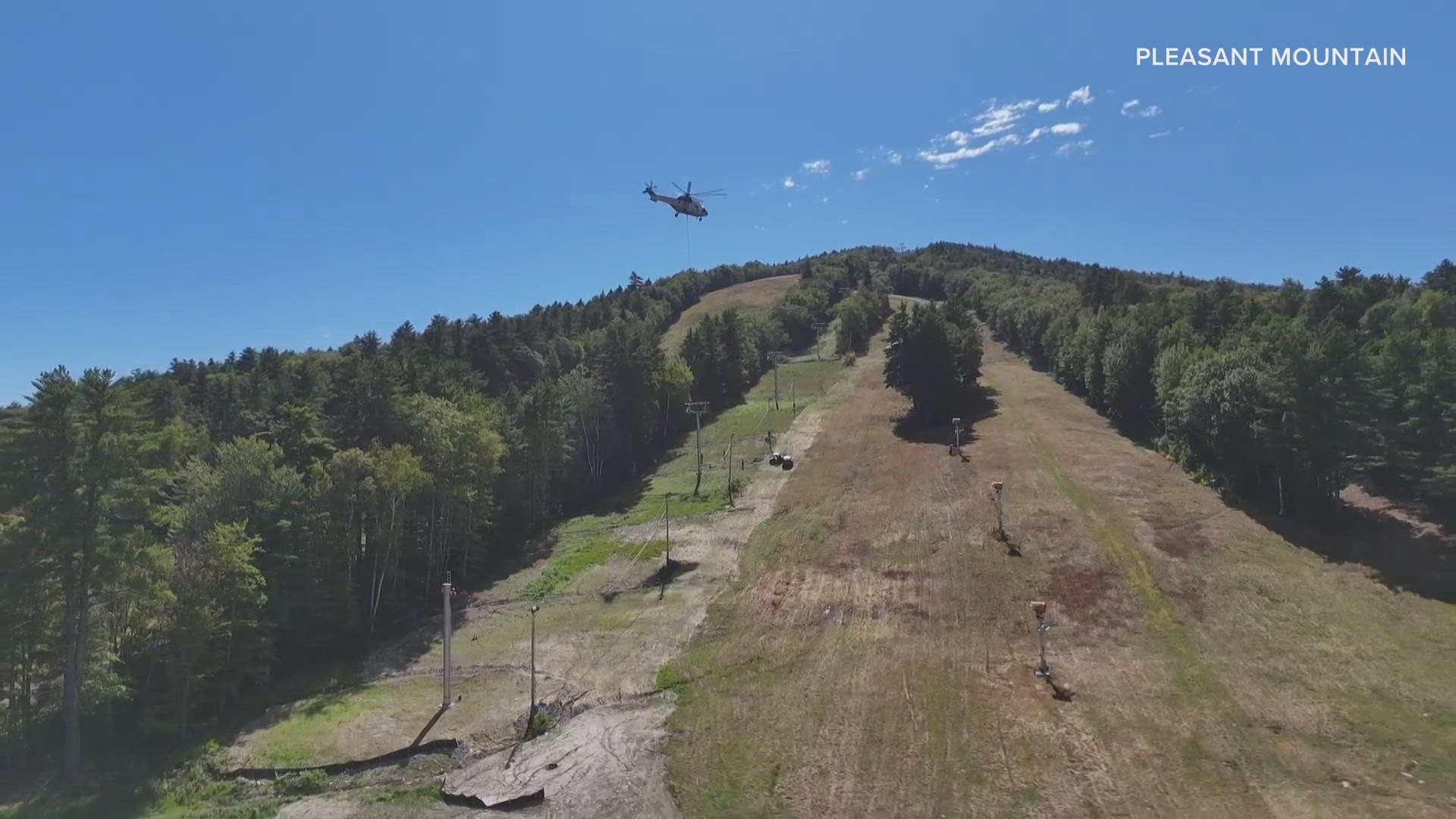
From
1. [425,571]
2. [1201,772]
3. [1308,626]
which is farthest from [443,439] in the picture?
[1308,626]

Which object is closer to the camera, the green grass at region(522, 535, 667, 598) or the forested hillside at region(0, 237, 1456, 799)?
the forested hillside at region(0, 237, 1456, 799)

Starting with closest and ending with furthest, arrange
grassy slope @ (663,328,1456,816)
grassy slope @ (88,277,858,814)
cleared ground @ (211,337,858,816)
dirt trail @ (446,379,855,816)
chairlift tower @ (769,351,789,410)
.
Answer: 1. grassy slope @ (663,328,1456,816)
2. dirt trail @ (446,379,855,816)
3. cleared ground @ (211,337,858,816)
4. grassy slope @ (88,277,858,814)
5. chairlift tower @ (769,351,789,410)

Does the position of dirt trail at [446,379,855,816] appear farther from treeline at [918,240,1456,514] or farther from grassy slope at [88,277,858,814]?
treeline at [918,240,1456,514]

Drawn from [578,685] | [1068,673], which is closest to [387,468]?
[578,685]

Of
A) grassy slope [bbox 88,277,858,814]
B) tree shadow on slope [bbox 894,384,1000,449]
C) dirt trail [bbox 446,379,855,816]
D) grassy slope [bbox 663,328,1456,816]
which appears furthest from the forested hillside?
dirt trail [bbox 446,379,855,816]

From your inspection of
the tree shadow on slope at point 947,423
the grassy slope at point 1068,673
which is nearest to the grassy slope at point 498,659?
the grassy slope at point 1068,673

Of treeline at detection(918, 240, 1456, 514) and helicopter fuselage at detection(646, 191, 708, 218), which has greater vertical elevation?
helicopter fuselage at detection(646, 191, 708, 218)

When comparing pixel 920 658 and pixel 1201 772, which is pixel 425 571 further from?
pixel 1201 772
